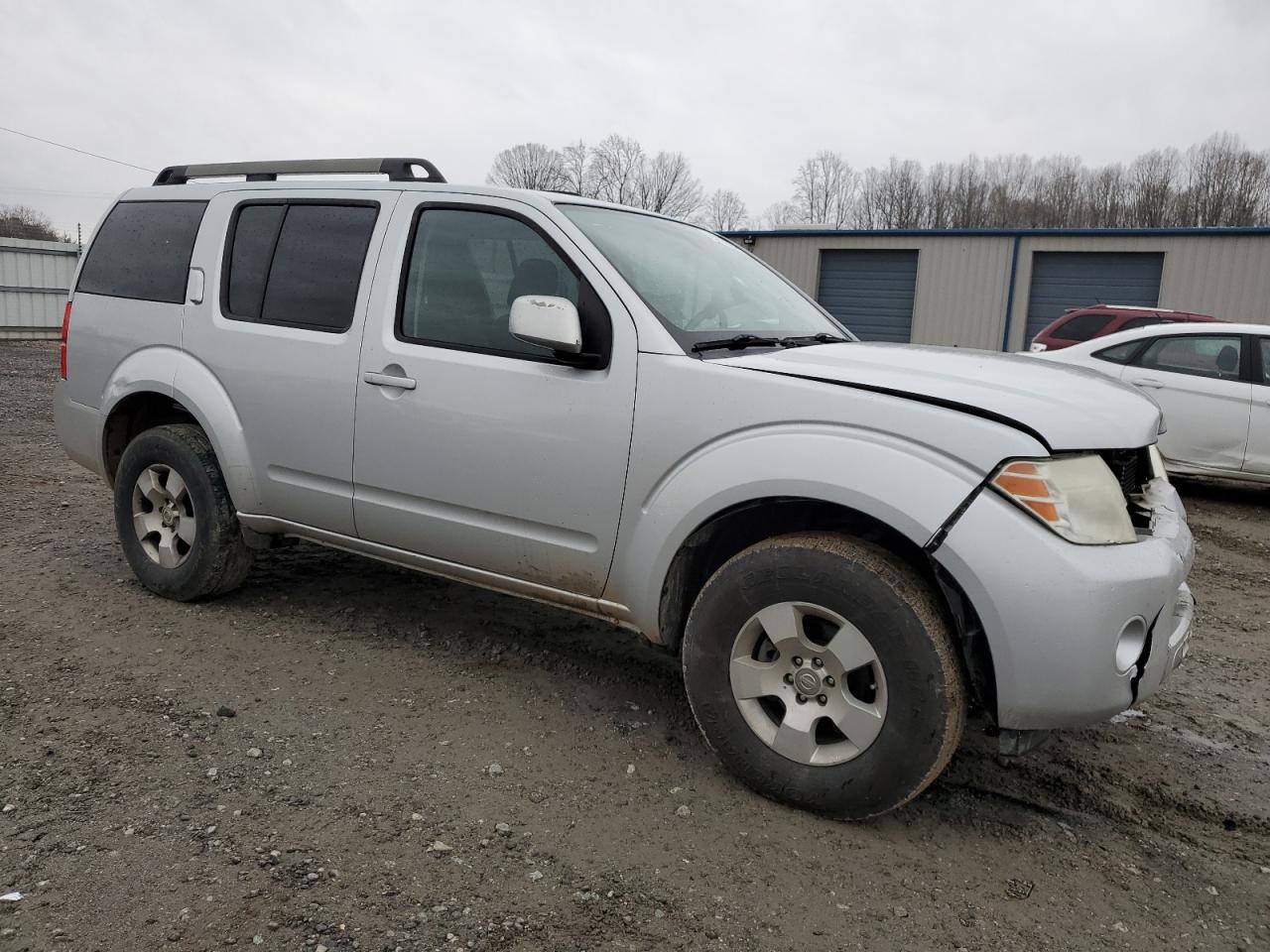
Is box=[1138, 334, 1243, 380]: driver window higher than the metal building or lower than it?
lower

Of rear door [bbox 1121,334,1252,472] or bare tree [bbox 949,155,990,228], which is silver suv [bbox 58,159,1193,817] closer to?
rear door [bbox 1121,334,1252,472]

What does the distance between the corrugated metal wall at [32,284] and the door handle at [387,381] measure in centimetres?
2194

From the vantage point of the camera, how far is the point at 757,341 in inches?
131

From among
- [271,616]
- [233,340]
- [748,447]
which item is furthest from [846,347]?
[271,616]

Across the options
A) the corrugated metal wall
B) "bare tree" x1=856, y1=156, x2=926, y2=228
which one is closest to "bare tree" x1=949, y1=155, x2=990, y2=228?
"bare tree" x1=856, y1=156, x2=926, y2=228

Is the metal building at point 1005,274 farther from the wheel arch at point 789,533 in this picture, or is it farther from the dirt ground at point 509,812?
the wheel arch at point 789,533

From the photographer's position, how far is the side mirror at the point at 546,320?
3.03 metres

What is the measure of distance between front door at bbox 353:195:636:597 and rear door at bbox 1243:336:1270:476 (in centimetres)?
646

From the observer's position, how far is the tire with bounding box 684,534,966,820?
2.58 m

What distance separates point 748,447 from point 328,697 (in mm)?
1862

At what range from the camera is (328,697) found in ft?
11.7

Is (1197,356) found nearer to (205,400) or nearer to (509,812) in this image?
(509,812)

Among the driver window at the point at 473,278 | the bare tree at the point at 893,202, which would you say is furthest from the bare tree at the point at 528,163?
the driver window at the point at 473,278

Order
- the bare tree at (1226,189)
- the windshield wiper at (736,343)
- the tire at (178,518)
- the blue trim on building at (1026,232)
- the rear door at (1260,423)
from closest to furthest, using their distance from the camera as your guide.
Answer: the windshield wiper at (736,343)
the tire at (178,518)
the rear door at (1260,423)
the blue trim on building at (1026,232)
the bare tree at (1226,189)
